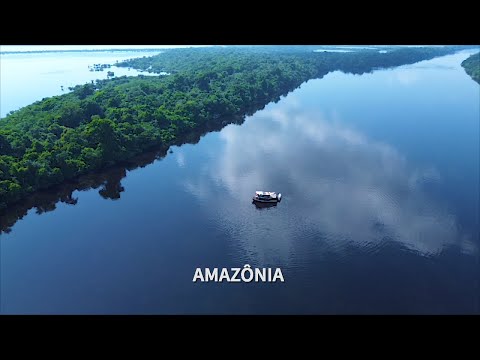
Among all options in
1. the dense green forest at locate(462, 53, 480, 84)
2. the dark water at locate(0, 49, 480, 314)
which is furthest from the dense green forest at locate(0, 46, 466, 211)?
the dense green forest at locate(462, 53, 480, 84)

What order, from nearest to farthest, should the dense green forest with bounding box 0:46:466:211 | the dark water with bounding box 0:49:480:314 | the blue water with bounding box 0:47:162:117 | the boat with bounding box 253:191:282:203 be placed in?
the dark water with bounding box 0:49:480:314
the boat with bounding box 253:191:282:203
the dense green forest with bounding box 0:46:466:211
the blue water with bounding box 0:47:162:117

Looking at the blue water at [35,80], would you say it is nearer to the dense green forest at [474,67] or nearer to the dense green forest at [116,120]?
the dense green forest at [116,120]

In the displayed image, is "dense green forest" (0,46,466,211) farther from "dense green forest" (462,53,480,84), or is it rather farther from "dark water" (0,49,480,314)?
"dense green forest" (462,53,480,84)

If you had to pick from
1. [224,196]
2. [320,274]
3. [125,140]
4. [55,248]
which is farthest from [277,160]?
[55,248]

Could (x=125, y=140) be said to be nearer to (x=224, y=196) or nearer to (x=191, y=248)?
(x=224, y=196)

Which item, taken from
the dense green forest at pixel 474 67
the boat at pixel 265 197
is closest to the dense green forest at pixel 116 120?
the boat at pixel 265 197

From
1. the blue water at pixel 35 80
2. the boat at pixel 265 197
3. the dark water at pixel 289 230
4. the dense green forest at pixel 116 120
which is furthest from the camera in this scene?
the blue water at pixel 35 80
